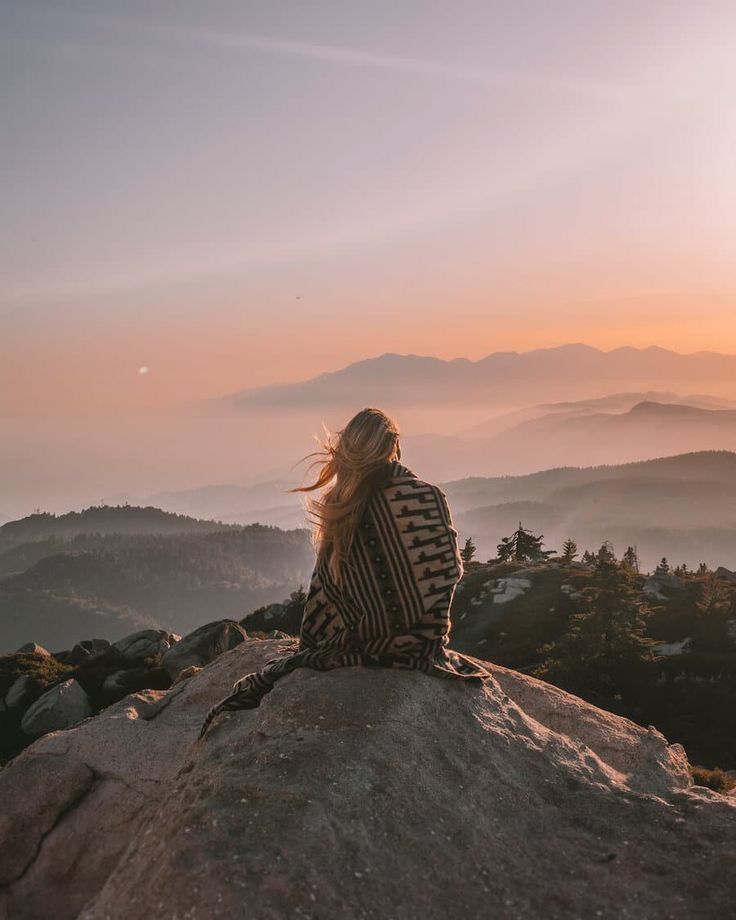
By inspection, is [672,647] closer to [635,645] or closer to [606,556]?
[635,645]

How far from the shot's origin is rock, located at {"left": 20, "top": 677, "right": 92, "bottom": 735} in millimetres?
26562

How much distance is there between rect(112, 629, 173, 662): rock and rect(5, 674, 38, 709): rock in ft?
13.6

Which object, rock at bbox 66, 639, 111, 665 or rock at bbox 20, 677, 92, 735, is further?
rock at bbox 66, 639, 111, 665

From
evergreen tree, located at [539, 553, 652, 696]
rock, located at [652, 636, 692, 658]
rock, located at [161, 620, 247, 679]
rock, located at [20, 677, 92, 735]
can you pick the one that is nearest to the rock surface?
rock, located at [20, 677, 92, 735]

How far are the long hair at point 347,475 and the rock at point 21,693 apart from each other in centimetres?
2699

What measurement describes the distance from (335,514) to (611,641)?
110 ft

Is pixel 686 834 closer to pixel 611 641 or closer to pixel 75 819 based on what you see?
pixel 75 819

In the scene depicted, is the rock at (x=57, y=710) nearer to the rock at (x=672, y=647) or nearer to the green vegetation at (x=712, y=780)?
the green vegetation at (x=712, y=780)

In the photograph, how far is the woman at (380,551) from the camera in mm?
8867

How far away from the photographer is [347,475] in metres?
8.84

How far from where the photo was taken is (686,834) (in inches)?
278

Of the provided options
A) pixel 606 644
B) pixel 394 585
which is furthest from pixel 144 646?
pixel 394 585

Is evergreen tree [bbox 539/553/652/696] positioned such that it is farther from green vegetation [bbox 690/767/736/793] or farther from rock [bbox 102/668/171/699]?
rock [bbox 102/668/171/699]

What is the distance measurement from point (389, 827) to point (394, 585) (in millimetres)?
3091
